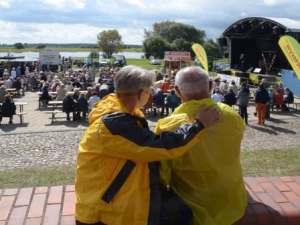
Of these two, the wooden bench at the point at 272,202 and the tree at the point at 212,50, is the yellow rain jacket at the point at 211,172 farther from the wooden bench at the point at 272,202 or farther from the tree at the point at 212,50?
the tree at the point at 212,50

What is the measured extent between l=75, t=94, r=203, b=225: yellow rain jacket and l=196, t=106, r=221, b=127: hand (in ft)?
0.20

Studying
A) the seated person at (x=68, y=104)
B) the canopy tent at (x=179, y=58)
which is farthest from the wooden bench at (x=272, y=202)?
the canopy tent at (x=179, y=58)

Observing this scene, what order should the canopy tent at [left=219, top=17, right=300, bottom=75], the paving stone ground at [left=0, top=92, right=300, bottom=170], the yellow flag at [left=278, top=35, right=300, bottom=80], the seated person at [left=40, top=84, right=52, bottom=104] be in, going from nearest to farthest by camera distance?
1. the paving stone ground at [left=0, top=92, right=300, bottom=170]
2. the yellow flag at [left=278, top=35, right=300, bottom=80]
3. the seated person at [left=40, top=84, right=52, bottom=104]
4. the canopy tent at [left=219, top=17, right=300, bottom=75]

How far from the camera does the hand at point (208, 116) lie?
190 centimetres

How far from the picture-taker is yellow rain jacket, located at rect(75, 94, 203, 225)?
1768 millimetres

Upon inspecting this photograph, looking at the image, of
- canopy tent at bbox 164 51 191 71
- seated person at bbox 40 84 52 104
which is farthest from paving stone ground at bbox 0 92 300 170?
canopy tent at bbox 164 51 191 71

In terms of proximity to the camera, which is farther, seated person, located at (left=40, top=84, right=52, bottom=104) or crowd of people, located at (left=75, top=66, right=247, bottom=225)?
seated person, located at (left=40, top=84, right=52, bottom=104)

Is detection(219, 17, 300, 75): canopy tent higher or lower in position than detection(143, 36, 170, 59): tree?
lower

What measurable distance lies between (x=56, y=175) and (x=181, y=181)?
345 centimetres

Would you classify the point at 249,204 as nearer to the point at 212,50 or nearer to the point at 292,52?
the point at 292,52

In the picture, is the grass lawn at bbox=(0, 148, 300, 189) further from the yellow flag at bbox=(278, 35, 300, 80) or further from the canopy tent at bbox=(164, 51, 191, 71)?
the canopy tent at bbox=(164, 51, 191, 71)

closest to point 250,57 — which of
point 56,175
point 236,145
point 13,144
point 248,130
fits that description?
point 248,130

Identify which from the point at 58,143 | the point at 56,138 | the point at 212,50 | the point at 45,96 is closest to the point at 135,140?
the point at 58,143

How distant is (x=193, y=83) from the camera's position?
2094mm
